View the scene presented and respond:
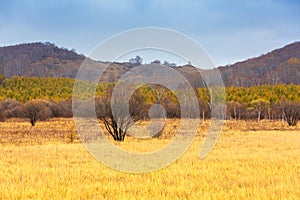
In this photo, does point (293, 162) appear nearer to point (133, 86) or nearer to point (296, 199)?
point (296, 199)

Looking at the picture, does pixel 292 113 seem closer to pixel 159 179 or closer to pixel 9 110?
pixel 159 179

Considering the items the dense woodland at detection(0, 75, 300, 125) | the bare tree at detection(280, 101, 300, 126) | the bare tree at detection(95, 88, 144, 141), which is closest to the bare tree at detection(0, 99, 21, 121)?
the dense woodland at detection(0, 75, 300, 125)

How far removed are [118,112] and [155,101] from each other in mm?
21170

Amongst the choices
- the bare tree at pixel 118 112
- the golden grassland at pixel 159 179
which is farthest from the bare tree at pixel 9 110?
the golden grassland at pixel 159 179

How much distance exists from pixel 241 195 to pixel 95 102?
20325 millimetres

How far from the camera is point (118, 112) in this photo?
84.6 feet

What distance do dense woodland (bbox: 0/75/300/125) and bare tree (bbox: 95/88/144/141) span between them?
0.59 m

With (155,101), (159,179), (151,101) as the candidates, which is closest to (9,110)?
(151,101)

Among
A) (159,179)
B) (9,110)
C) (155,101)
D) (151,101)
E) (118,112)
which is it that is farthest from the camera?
(9,110)

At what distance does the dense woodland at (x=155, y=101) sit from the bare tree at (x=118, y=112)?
594 mm

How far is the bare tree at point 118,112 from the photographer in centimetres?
2573

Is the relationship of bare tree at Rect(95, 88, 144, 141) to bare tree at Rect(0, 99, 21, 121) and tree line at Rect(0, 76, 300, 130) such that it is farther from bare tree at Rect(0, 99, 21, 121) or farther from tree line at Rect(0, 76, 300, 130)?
bare tree at Rect(0, 99, 21, 121)

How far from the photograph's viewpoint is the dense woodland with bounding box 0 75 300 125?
158 feet

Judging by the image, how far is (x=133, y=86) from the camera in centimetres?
2625
